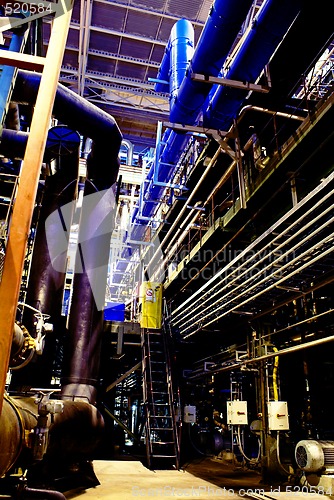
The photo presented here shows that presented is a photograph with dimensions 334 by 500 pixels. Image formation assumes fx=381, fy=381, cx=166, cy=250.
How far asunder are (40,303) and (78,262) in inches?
47.2

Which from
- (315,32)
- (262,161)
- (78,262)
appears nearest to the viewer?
(315,32)

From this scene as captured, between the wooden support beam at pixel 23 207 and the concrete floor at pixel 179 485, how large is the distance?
481 centimetres

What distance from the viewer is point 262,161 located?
6.41m

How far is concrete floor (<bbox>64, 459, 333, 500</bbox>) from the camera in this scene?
5.91 m

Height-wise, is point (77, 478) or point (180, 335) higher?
point (180, 335)

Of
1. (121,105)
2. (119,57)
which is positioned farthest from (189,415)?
(119,57)

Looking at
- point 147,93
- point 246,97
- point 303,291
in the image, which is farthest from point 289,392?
point 147,93

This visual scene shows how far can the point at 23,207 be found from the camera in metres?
2.02

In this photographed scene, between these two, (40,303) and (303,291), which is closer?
(40,303)

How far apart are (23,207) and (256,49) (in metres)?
4.57

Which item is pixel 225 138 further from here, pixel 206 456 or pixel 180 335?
pixel 206 456

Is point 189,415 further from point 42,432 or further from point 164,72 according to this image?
point 164,72

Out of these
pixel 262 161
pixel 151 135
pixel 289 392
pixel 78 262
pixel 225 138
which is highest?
pixel 151 135

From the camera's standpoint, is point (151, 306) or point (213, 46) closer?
point (213, 46)
